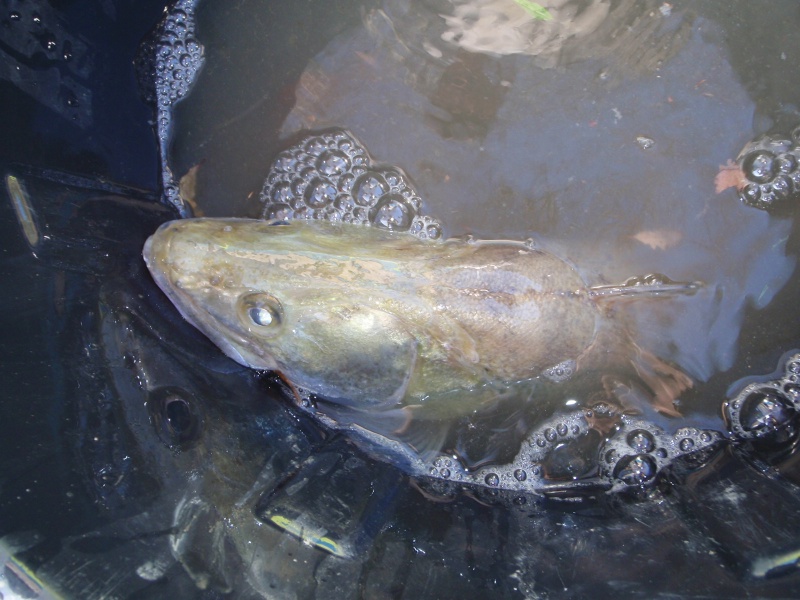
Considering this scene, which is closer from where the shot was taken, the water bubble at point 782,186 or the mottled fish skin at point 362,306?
the mottled fish skin at point 362,306

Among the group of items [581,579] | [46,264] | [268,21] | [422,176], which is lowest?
[581,579]

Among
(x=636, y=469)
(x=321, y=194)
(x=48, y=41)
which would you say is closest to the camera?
(x=48, y=41)

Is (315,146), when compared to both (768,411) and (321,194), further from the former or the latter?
(768,411)

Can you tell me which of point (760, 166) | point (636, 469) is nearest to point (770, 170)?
point (760, 166)

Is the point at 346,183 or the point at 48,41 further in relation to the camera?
the point at 346,183

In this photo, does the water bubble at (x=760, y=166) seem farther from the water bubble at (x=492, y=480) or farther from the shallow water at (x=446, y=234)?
the water bubble at (x=492, y=480)

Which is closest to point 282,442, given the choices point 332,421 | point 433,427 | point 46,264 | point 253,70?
point 332,421

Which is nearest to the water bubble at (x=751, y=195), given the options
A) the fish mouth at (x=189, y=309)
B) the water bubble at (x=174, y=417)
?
the fish mouth at (x=189, y=309)

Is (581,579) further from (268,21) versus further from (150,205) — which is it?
(268,21)
